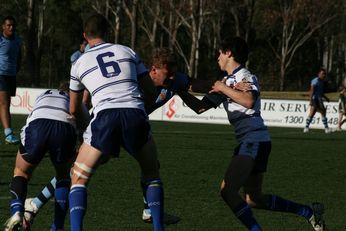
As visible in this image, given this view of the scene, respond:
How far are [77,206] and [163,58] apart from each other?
165 centimetres

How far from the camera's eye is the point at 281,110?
34.9 metres

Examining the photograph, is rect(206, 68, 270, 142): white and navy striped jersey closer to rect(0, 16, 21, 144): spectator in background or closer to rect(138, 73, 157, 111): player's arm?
rect(138, 73, 157, 111): player's arm

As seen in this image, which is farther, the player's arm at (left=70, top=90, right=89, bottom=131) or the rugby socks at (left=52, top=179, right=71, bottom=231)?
the rugby socks at (left=52, top=179, right=71, bottom=231)

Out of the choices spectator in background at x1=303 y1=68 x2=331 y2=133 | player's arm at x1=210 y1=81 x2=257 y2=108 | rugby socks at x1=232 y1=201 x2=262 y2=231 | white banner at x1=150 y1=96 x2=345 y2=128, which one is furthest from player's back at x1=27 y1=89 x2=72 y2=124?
white banner at x1=150 y1=96 x2=345 y2=128

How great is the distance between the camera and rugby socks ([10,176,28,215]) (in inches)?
343

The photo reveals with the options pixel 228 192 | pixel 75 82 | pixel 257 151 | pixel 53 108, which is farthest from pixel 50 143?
pixel 257 151

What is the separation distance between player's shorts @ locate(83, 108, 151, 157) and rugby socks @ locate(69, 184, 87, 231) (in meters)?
0.39

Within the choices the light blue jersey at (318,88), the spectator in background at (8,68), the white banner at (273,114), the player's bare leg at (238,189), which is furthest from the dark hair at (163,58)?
the white banner at (273,114)

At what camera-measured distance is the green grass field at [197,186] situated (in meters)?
9.95

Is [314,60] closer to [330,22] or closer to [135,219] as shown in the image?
[330,22]

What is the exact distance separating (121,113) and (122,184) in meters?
5.05

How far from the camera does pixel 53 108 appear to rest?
8.75 metres

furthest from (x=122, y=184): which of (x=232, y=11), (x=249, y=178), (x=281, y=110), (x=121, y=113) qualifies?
(x=232, y=11)

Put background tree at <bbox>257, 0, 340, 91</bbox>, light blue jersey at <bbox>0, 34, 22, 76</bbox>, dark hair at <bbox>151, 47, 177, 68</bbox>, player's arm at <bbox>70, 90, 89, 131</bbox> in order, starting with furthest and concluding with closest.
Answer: background tree at <bbox>257, 0, 340, 91</bbox> → light blue jersey at <bbox>0, 34, 22, 76</bbox> → dark hair at <bbox>151, 47, 177, 68</bbox> → player's arm at <bbox>70, 90, 89, 131</bbox>
